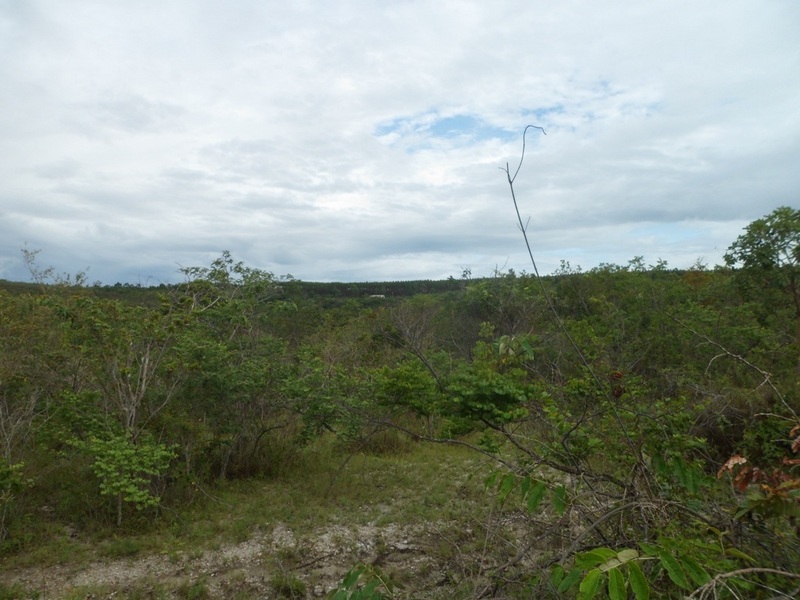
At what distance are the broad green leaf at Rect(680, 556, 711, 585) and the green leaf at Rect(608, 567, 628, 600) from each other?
233 millimetres

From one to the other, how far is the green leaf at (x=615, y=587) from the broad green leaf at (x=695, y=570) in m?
0.23

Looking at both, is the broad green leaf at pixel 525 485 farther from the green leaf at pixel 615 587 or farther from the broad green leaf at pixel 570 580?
the green leaf at pixel 615 587

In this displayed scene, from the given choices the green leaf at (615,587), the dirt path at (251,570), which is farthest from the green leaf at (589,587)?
the dirt path at (251,570)

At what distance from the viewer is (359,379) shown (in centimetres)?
782

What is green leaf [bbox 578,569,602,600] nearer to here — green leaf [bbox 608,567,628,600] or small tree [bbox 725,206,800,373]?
green leaf [bbox 608,567,628,600]

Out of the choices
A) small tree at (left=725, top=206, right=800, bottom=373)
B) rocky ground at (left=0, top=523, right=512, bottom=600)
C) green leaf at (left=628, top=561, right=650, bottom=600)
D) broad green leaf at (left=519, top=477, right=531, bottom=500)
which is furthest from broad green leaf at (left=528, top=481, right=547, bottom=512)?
small tree at (left=725, top=206, right=800, bottom=373)

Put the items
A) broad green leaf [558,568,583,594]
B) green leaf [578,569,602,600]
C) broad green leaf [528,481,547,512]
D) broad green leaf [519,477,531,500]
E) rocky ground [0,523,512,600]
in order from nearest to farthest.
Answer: green leaf [578,569,602,600], broad green leaf [558,568,583,594], broad green leaf [528,481,547,512], broad green leaf [519,477,531,500], rocky ground [0,523,512,600]

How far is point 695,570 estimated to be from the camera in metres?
1.38

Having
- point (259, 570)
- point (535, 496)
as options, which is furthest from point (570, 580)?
point (259, 570)

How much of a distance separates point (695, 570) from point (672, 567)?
0.05 meters

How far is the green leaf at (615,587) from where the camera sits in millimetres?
1224

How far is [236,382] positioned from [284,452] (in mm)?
1718

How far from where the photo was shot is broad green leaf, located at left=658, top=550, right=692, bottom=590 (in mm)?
1361

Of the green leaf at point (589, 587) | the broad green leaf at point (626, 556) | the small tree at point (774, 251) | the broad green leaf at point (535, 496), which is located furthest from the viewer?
the small tree at point (774, 251)
